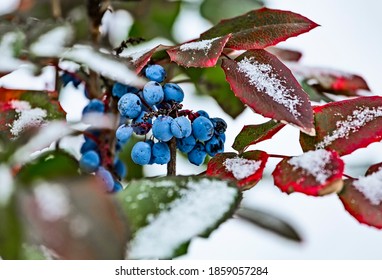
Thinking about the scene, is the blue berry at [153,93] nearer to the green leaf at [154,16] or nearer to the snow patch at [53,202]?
the snow patch at [53,202]

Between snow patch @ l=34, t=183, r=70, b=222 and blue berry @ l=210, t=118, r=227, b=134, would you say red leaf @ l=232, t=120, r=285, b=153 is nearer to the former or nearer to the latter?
blue berry @ l=210, t=118, r=227, b=134

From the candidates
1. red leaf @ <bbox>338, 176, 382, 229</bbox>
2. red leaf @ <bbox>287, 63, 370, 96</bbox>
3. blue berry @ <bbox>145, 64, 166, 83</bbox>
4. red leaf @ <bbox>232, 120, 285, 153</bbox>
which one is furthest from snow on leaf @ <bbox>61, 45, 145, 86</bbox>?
red leaf @ <bbox>287, 63, 370, 96</bbox>

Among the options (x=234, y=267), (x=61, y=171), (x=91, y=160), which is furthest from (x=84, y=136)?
(x=61, y=171)

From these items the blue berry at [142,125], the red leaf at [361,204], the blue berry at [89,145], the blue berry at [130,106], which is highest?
the red leaf at [361,204]

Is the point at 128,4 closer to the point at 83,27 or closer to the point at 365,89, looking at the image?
the point at 83,27

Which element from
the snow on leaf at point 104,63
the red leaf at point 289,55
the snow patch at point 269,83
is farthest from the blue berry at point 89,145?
the red leaf at point 289,55

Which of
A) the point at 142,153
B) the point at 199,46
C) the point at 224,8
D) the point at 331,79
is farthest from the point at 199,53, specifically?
the point at 224,8
